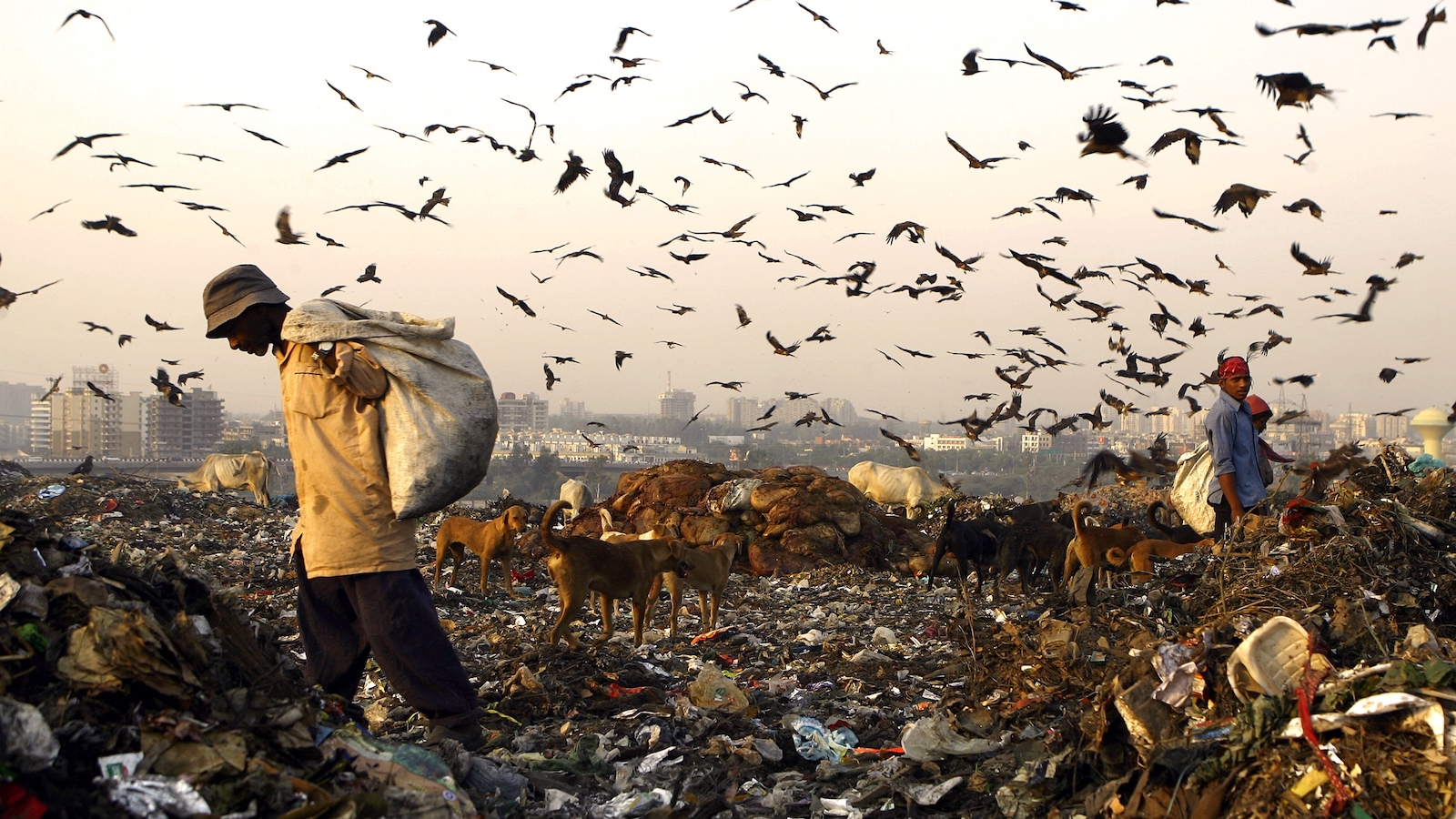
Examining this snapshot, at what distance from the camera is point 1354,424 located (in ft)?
89.4

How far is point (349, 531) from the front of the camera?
3.79m

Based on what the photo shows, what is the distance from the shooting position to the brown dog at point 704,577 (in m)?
7.35

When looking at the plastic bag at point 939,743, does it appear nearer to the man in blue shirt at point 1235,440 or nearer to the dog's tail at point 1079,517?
the man in blue shirt at point 1235,440

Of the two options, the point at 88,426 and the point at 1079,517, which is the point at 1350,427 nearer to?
the point at 1079,517

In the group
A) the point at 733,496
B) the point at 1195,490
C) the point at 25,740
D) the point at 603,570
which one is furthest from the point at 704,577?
the point at 25,740

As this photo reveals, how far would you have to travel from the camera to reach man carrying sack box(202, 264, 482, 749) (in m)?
3.78

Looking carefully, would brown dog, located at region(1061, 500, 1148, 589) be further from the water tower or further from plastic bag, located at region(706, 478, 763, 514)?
the water tower

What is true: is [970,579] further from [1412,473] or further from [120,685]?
[120,685]

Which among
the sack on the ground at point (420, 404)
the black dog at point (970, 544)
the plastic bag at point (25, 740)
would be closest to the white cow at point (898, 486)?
the black dog at point (970, 544)

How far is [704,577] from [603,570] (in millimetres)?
1244

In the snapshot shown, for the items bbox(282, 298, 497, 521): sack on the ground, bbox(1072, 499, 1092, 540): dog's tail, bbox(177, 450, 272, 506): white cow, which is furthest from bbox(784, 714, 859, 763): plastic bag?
bbox(177, 450, 272, 506): white cow

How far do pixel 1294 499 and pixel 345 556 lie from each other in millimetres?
4280

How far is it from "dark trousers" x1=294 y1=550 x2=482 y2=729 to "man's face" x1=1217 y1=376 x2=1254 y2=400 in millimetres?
4943

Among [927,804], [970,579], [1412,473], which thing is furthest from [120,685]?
[970,579]
